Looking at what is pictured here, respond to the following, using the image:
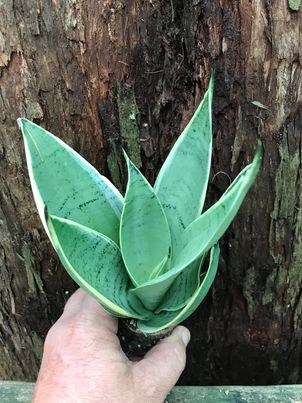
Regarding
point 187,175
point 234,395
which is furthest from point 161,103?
point 234,395

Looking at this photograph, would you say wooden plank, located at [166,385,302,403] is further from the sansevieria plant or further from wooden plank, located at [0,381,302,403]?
the sansevieria plant

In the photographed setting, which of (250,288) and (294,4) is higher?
(294,4)

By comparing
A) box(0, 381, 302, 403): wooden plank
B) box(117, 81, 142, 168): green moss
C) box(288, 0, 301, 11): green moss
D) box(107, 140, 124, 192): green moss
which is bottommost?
box(0, 381, 302, 403): wooden plank

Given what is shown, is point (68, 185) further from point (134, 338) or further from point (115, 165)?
point (134, 338)

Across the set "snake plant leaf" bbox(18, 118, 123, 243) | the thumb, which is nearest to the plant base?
the thumb

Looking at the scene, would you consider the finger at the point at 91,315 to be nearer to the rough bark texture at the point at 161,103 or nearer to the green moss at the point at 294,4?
the rough bark texture at the point at 161,103

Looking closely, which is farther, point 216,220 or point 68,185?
point 68,185
